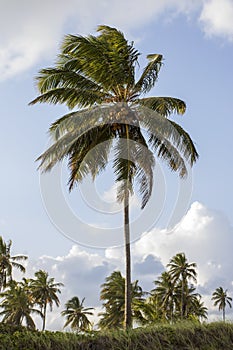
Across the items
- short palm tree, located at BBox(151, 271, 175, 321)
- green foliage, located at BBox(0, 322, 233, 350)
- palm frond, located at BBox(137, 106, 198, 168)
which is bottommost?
green foliage, located at BBox(0, 322, 233, 350)

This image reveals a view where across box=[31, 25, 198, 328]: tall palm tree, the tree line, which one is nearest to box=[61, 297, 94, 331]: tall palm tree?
the tree line

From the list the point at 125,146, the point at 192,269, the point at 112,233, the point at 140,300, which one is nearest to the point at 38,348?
the point at 112,233

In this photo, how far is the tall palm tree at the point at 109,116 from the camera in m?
20.4

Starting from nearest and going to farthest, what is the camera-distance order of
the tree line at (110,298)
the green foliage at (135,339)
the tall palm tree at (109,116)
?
the green foliage at (135,339)
the tall palm tree at (109,116)
the tree line at (110,298)

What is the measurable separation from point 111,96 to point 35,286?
4018cm

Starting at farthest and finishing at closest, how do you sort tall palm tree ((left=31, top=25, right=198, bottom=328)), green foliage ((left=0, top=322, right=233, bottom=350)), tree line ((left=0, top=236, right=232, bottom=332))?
tree line ((left=0, top=236, right=232, bottom=332)), tall palm tree ((left=31, top=25, right=198, bottom=328)), green foliage ((left=0, top=322, right=233, bottom=350))

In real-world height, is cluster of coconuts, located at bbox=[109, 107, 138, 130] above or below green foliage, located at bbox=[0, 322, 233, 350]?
above

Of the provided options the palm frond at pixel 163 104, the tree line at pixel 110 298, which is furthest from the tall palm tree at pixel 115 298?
the palm frond at pixel 163 104

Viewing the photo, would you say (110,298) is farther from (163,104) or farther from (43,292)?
(163,104)

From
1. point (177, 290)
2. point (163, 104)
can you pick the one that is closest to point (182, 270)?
point (177, 290)

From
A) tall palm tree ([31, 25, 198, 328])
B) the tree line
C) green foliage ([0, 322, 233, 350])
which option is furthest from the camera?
the tree line

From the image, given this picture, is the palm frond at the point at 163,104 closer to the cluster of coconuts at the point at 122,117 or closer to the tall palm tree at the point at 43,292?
the cluster of coconuts at the point at 122,117

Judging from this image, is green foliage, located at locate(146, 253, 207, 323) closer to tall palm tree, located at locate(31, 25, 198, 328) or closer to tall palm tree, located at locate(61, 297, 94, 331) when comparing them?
tall palm tree, located at locate(61, 297, 94, 331)

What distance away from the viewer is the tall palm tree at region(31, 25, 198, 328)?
20438 mm
